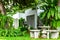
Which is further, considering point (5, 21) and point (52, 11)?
point (5, 21)

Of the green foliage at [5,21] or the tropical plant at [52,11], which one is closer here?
the tropical plant at [52,11]

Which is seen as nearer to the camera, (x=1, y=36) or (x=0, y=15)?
(x=1, y=36)

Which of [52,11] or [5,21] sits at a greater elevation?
[52,11]

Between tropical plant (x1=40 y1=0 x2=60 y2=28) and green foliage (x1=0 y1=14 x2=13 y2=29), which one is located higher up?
tropical plant (x1=40 y1=0 x2=60 y2=28)

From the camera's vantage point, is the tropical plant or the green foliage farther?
the green foliage

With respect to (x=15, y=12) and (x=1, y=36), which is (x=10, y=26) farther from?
(x=15, y=12)

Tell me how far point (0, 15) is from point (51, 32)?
3821 millimetres

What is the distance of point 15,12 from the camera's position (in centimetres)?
1872

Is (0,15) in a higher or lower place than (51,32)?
higher

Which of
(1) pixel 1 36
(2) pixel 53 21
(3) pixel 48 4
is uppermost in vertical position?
(3) pixel 48 4

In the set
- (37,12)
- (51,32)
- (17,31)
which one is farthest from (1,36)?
(37,12)

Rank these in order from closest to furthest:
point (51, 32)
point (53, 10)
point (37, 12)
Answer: point (51, 32)
point (53, 10)
point (37, 12)

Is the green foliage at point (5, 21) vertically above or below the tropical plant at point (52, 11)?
below

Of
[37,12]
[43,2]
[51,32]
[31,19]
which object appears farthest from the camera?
[31,19]
